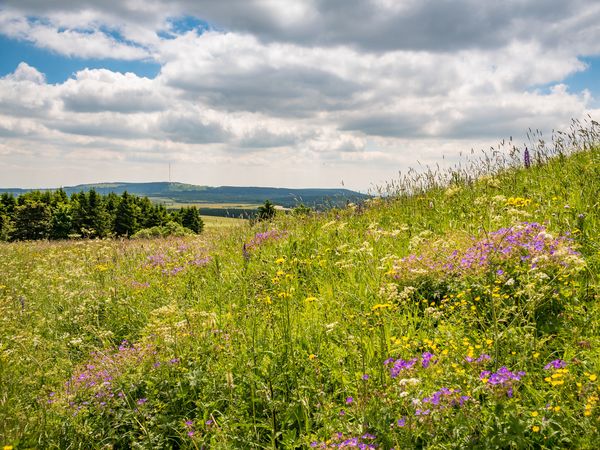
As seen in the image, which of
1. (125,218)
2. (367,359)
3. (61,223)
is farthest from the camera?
(125,218)

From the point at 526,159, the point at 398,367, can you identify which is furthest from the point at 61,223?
the point at 398,367

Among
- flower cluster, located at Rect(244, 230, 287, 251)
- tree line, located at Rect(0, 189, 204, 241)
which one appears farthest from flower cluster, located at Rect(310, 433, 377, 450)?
tree line, located at Rect(0, 189, 204, 241)

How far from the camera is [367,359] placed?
13.2ft

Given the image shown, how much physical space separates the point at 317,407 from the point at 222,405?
0.95 metres

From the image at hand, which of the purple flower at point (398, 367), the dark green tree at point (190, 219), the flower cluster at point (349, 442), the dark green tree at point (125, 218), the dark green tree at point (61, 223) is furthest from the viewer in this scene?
the dark green tree at point (190, 219)

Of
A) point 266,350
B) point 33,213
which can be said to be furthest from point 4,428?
point 33,213

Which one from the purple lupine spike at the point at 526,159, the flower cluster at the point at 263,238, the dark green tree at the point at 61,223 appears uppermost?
the purple lupine spike at the point at 526,159

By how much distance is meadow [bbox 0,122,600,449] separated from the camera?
2.94 metres

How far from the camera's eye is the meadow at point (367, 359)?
2.94 meters

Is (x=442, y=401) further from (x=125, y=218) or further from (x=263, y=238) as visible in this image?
(x=125, y=218)

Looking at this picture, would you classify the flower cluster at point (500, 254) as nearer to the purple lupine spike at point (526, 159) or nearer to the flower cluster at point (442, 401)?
the flower cluster at point (442, 401)

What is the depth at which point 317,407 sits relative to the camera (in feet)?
11.3

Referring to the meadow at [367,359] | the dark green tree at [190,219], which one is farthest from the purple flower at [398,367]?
the dark green tree at [190,219]

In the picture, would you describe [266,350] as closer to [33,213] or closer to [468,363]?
[468,363]
